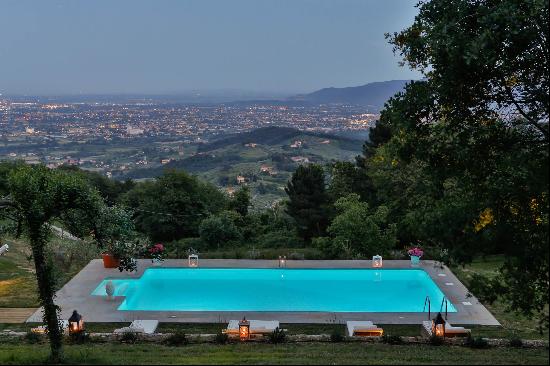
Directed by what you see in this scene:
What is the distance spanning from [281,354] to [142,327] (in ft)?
12.2

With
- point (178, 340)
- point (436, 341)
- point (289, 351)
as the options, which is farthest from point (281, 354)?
point (436, 341)

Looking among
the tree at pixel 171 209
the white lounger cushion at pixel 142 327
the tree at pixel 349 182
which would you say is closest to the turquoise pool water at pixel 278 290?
the white lounger cushion at pixel 142 327

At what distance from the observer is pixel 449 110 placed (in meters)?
6.61

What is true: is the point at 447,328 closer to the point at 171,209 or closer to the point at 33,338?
the point at 33,338

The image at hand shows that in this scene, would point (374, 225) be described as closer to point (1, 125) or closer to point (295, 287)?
point (295, 287)

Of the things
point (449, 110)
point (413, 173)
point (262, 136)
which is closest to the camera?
point (449, 110)

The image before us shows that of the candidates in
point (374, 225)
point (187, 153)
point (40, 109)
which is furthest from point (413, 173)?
point (40, 109)

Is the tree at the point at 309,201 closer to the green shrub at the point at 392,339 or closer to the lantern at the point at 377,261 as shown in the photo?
the lantern at the point at 377,261

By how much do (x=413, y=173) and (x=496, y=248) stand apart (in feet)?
50.8

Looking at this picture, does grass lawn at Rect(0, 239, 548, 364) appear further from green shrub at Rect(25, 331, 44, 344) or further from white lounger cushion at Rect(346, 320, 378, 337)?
white lounger cushion at Rect(346, 320, 378, 337)

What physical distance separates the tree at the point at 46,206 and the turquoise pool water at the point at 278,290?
592 cm

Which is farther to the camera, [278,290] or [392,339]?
[278,290]

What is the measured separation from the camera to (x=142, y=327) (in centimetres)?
1072

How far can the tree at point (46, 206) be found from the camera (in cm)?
700
